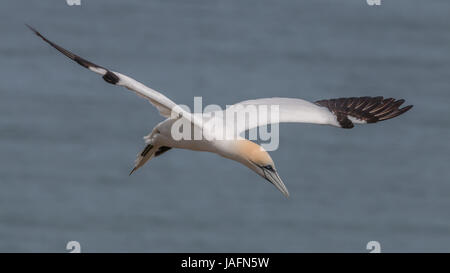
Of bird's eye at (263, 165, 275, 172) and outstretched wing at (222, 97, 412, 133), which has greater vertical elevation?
outstretched wing at (222, 97, 412, 133)

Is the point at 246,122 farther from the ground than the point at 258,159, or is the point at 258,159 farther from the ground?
the point at 246,122

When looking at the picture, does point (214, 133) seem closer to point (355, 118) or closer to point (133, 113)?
point (355, 118)

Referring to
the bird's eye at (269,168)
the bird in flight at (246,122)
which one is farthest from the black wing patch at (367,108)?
the bird's eye at (269,168)

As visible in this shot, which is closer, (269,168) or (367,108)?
(269,168)

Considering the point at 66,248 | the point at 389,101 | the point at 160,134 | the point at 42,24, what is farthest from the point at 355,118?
the point at 42,24

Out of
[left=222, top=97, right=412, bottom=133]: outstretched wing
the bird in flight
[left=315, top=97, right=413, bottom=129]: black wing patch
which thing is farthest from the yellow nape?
[left=315, top=97, right=413, bottom=129]: black wing patch

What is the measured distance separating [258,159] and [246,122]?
0.69 metres

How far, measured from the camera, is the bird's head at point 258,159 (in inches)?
461

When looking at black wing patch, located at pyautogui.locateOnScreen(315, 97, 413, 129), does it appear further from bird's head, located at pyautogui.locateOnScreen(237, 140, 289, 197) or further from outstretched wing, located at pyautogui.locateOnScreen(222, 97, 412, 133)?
bird's head, located at pyautogui.locateOnScreen(237, 140, 289, 197)

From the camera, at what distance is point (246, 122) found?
12297 mm

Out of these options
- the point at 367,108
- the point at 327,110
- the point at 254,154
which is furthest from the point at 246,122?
the point at 367,108

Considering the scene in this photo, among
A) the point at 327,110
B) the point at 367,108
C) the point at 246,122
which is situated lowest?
the point at 246,122

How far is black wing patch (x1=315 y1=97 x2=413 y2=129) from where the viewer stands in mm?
13188

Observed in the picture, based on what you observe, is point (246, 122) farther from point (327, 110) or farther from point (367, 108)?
point (367, 108)
